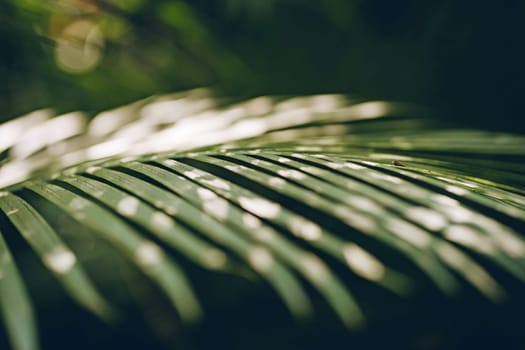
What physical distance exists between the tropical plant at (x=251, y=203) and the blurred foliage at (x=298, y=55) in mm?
259

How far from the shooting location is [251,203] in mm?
415

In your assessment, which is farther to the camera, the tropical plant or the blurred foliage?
the blurred foliage

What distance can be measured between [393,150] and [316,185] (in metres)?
0.24

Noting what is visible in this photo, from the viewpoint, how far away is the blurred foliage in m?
1.15

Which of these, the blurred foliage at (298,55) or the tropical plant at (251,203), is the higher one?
the blurred foliage at (298,55)

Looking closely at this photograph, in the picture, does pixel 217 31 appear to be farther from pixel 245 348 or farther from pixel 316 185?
pixel 316 185

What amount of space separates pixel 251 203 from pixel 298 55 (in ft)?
3.35

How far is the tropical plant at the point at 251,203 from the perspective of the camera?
35cm

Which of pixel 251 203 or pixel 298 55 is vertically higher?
pixel 298 55

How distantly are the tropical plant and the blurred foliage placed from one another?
26 centimetres

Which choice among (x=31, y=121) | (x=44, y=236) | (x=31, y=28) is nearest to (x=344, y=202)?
(x=44, y=236)

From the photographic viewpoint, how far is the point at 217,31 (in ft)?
4.42

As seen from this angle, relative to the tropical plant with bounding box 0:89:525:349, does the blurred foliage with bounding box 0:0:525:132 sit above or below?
above

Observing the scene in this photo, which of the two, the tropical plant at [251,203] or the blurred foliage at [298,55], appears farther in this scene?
the blurred foliage at [298,55]
